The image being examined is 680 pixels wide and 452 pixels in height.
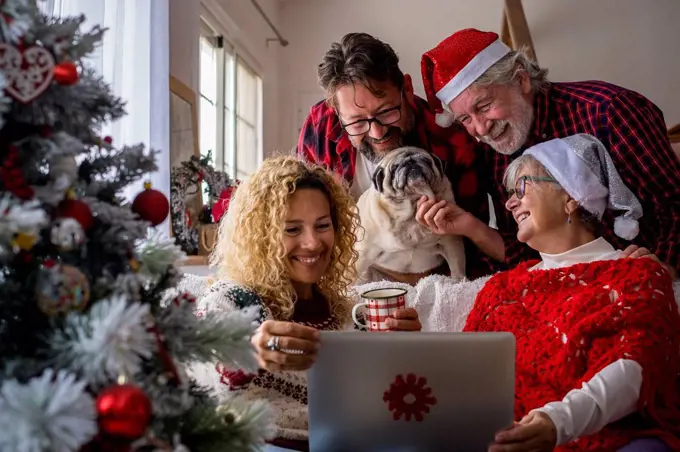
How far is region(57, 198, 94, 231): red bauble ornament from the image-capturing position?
28.8 inches

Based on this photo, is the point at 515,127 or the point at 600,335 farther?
the point at 515,127

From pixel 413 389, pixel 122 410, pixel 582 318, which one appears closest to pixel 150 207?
pixel 122 410

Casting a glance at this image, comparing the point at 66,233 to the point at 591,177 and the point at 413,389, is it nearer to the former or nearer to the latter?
the point at 413,389

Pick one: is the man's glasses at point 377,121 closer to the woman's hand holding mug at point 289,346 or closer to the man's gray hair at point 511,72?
the man's gray hair at point 511,72

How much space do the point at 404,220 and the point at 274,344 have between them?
1105 mm

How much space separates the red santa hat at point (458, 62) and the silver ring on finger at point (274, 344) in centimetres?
124

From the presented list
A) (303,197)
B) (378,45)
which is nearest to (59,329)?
(303,197)

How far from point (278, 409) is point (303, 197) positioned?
483mm

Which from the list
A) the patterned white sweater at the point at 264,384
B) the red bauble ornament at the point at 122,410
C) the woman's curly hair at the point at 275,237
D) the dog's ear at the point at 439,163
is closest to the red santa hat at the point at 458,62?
the dog's ear at the point at 439,163

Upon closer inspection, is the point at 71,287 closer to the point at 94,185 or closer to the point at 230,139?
the point at 94,185

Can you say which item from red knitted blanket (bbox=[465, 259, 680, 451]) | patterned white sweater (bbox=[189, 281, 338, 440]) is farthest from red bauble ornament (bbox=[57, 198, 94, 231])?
red knitted blanket (bbox=[465, 259, 680, 451])

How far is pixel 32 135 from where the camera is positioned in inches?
29.0

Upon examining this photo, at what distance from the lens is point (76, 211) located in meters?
0.73

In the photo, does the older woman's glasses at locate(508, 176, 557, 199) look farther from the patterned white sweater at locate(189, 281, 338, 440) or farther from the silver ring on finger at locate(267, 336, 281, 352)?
the silver ring on finger at locate(267, 336, 281, 352)
